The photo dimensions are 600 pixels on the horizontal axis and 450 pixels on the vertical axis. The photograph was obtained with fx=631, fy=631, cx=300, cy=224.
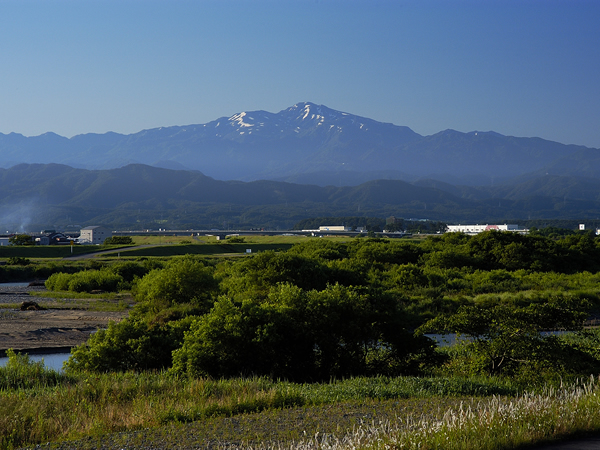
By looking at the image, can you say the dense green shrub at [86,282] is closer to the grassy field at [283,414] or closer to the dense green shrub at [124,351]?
the dense green shrub at [124,351]

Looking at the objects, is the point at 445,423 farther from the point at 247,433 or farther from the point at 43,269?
the point at 43,269

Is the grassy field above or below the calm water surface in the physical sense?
above

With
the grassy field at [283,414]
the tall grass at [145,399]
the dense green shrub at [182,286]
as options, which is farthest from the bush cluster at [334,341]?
the dense green shrub at [182,286]

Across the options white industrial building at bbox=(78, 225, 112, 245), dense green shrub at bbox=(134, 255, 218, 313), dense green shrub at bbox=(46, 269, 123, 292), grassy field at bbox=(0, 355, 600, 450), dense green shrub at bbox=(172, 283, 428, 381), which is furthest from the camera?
white industrial building at bbox=(78, 225, 112, 245)

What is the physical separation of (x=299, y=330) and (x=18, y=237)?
99107mm

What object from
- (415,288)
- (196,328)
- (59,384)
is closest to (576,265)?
(415,288)

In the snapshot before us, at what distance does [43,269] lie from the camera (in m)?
68.1

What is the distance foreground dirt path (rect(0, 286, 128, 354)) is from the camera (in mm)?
28031

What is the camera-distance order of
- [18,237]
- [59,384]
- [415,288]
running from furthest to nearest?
[18,237] → [415,288] → [59,384]

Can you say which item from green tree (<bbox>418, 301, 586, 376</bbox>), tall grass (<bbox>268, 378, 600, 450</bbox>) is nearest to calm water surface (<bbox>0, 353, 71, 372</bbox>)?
green tree (<bbox>418, 301, 586, 376</bbox>)

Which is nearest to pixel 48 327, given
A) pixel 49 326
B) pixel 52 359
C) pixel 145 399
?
pixel 49 326

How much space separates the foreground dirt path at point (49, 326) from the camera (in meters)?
28.0

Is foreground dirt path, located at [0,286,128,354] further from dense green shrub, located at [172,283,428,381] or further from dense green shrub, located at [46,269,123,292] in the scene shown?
dense green shrub, located at [172,283,428,381]

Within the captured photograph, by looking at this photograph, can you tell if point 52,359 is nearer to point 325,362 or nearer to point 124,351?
point 124,351
